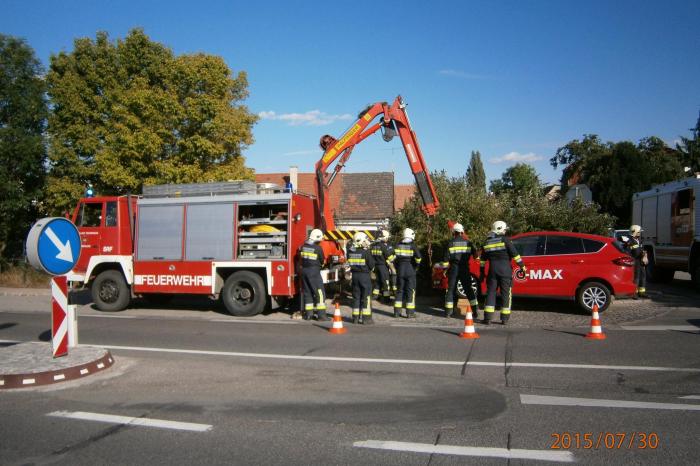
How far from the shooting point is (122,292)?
13727mm

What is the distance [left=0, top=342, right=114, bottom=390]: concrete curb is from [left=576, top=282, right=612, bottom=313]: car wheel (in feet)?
28.7

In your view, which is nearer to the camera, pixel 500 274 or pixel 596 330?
pixel 596 330

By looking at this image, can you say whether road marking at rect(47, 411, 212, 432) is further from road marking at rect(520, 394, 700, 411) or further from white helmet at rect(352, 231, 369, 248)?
white helmet at rect(352, 231, 369, 248)

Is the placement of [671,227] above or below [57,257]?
above

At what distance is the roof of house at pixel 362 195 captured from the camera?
3962 centimetres

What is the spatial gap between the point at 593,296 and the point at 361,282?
4.68 m

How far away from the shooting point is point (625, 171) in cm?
4047

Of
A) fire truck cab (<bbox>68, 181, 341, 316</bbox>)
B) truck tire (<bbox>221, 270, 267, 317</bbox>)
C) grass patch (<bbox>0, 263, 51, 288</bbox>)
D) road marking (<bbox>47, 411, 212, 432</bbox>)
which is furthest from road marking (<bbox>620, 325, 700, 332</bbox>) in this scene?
grass patch (<bbox>0, 263, 51, 288</bbox>)

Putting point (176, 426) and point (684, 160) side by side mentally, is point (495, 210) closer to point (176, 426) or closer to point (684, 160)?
point (176, 426)

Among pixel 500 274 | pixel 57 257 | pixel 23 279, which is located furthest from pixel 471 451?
pixel 23 279

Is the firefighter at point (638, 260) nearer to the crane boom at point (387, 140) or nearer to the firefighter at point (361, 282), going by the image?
the crane boom at point (387, 140)

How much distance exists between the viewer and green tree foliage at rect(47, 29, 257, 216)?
20.4m

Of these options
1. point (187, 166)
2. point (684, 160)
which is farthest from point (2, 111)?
point (684, 160)

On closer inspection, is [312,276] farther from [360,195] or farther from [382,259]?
[360,195]
